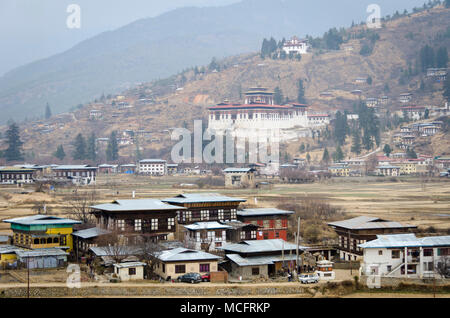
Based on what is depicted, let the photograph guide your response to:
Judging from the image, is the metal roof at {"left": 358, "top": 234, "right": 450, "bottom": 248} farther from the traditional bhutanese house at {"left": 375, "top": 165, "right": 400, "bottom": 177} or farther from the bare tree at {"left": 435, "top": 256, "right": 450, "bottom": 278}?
the traditional bhutanese house at {"left": 375, "top": 165, "right": 400, "bottom": 177}

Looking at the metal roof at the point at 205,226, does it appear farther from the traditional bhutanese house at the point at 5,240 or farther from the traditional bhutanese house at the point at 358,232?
the traditional bhutanese house at the point at 5,240

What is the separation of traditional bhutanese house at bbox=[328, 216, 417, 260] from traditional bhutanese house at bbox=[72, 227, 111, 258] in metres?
16.1

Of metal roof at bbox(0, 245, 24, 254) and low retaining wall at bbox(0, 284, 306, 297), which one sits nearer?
low retaining wall at bbox(0, 284, 306, 297)

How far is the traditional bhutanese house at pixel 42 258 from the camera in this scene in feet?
145

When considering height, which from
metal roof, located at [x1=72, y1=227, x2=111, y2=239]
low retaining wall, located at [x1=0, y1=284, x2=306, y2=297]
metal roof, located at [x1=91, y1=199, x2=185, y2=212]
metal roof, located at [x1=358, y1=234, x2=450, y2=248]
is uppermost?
metal roof, located at [x1=91, y1=199, x2=185, y2=212]

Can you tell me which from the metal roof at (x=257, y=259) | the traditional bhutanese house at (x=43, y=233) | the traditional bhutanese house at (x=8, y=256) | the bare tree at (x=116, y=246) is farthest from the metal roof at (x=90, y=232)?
the metal roof at (x=257, y=259)

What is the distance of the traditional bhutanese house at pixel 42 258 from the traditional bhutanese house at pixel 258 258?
10.4 m

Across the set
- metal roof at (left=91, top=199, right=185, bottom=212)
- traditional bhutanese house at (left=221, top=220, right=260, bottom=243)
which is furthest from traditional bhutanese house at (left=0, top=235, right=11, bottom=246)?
traditional bhutanese house at (left=221, top=220, right=260, bottom=243)

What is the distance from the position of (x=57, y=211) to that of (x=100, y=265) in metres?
24.7

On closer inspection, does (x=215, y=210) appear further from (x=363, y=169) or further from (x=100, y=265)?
(x=363, y=169)

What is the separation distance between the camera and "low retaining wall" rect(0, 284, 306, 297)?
3806cm

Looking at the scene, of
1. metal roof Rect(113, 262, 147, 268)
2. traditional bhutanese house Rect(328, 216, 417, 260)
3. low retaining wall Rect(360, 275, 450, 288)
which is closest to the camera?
low retaining wall Rect(360, 275, 450, 288)

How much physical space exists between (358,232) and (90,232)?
1816 centimetres

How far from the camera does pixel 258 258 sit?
43938mm
